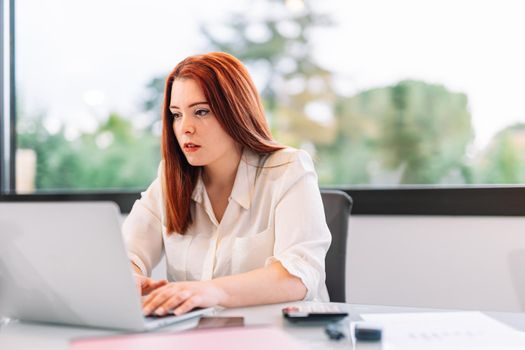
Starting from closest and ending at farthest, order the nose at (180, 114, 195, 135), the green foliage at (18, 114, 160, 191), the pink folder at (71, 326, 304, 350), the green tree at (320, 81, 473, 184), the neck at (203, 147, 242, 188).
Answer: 1. the pink folder at (71, 326, 304, 350)
2. the nose at (180, 114, 195, 135)
3. the neck at (203, 147, 242, 188)
4. the green tree at (320, 81, 473, 184)
5. the green foliage at (18, 114, 160, 191)

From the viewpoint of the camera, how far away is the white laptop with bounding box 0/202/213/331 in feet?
3.20

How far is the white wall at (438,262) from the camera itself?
7.15ft

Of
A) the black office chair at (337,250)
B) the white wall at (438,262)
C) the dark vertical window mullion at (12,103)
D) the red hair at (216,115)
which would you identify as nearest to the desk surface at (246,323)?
the black office chair at (337,250)

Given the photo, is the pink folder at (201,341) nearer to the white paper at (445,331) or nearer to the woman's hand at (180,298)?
the white paper at (445,331)

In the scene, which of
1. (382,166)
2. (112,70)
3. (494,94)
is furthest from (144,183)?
(494,94)

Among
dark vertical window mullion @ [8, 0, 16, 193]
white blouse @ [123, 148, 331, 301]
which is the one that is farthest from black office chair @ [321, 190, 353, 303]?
dark vertical window mullion @ [8, 0, 16, 193]

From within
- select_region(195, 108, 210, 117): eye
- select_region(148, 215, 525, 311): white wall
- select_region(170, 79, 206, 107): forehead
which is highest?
select_region(170, 79, 206, 107): forehead

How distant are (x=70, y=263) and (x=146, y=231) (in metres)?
0.80

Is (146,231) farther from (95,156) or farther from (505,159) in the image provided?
(95,156)

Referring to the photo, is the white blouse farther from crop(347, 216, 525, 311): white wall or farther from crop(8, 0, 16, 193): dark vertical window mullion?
crop(8, 0, 16, 193): dark vertical window mullion

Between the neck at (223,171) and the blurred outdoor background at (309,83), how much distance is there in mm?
828

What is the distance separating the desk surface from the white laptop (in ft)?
0.08

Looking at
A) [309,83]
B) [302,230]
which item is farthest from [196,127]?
[309,83]

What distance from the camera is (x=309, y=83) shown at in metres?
2.68
